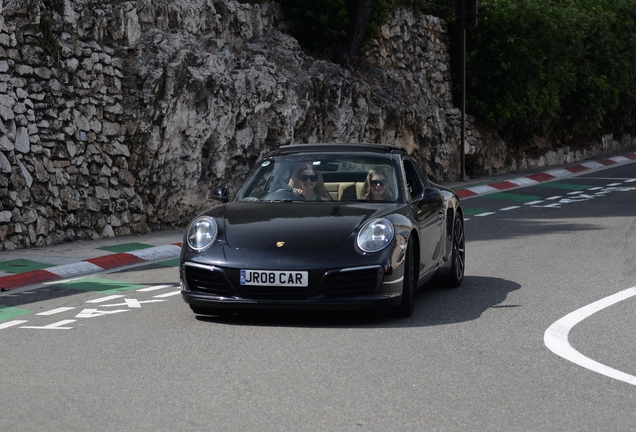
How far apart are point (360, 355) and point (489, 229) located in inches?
385

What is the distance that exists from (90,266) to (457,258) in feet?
15.2

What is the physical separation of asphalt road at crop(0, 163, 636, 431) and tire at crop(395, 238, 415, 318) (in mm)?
96

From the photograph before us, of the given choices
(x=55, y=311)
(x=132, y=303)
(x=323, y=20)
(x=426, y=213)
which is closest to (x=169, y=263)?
(x=132, y=303)

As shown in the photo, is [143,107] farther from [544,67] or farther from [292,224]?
[544,67]

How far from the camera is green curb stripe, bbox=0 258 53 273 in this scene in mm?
12055

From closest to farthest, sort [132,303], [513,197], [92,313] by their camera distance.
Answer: [92,313] → [132,303] → [513,197]

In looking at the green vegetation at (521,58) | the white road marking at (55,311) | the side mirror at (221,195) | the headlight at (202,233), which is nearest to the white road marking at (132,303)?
the white road marking at (55,311)

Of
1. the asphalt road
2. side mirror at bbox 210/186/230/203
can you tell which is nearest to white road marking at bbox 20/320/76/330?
the asphalt road

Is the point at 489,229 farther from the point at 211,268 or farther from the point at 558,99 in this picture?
the point at 558,99

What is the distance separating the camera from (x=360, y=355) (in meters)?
7.23

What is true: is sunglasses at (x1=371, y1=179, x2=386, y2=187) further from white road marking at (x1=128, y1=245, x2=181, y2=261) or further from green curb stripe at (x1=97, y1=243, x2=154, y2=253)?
green curb stripe at (x1=97, y1=243, x2=154, y2=253)

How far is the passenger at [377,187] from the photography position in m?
9.48

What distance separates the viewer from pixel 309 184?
950 cm

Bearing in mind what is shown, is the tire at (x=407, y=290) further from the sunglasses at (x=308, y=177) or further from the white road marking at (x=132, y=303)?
the white road marking at (x=132, y=303)
